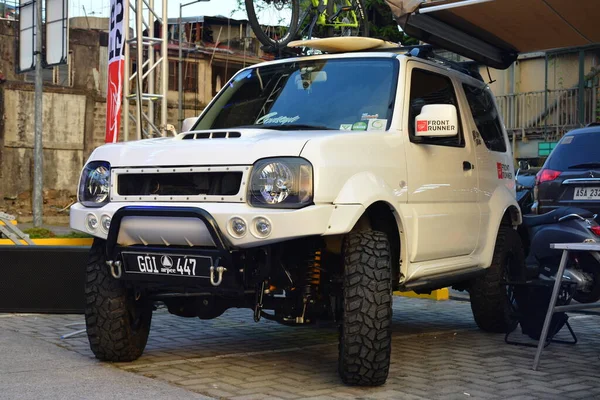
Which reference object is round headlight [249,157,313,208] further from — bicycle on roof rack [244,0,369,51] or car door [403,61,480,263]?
bicycle on roof rack [244,0,369,51]

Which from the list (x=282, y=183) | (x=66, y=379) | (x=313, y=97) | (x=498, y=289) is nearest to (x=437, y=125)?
(x=313, y=97)

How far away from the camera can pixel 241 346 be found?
6766 millimetres

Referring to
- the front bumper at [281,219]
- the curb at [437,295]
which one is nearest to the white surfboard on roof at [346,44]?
the front bumper at [281,219]

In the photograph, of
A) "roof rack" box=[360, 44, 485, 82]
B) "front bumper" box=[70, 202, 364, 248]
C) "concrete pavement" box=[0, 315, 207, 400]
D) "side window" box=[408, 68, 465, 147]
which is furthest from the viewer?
"roof rack" box=[360, 44, 485, 82]

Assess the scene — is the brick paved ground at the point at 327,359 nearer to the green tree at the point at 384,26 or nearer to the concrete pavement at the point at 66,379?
the concrete pavement at the point at 66,379

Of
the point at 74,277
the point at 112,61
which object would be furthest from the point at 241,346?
the point at 112,61

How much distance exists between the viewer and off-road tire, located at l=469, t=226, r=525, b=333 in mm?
7297

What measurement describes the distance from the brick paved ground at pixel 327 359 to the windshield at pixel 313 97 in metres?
1.61

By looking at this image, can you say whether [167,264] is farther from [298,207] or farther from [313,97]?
[313,97]

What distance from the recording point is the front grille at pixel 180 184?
5152 mm

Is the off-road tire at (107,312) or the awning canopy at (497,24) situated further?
the awning canopy at (497,24)

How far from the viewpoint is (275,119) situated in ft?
20.2

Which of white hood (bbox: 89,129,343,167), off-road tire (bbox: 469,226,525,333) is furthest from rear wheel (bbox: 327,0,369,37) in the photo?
white hood (bbox: 89,129,343,167)

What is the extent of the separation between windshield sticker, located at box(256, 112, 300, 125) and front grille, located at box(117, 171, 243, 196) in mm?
1001
